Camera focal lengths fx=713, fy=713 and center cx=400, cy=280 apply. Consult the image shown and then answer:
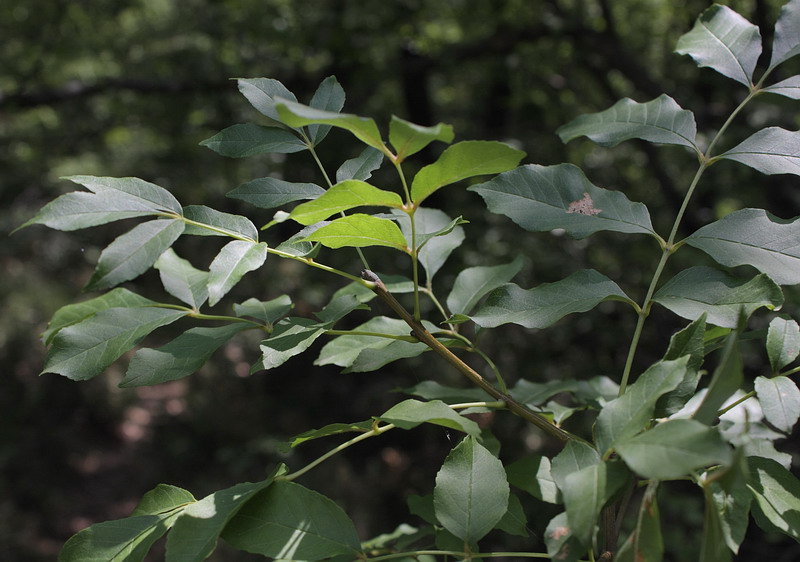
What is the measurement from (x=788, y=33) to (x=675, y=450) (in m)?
0.68

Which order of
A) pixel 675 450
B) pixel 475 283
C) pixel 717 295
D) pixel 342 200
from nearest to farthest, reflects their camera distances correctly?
pixel 675 450
pixel 342 200
pixel 717 295
pixel 475 283

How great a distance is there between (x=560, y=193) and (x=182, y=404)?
5266 millimetres

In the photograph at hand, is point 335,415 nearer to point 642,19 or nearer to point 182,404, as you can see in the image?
point 182,404

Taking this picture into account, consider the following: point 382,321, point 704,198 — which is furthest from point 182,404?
point 382,321

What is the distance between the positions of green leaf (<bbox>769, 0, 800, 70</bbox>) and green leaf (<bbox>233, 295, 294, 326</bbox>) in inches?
27.1

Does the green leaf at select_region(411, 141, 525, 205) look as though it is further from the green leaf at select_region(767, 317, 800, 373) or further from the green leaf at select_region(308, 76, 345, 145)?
the green leaf at select_region(767, 317, 800, 373)

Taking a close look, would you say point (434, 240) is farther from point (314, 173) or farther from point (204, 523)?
point (314, 173)

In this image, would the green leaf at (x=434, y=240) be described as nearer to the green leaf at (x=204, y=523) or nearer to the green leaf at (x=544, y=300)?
the green leaf at (x=544, y=300)

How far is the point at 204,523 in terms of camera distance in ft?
2.16

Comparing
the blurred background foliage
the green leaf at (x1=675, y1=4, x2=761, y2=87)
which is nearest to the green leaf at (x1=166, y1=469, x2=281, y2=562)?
the green leaf at (x1=675, y1=4, x2=761, y2=87)

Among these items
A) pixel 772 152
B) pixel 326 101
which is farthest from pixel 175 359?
pixel 772 152

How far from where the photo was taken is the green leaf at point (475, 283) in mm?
952

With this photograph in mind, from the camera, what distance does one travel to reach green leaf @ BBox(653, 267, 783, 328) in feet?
2.27

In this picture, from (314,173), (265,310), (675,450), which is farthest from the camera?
(314,173)
